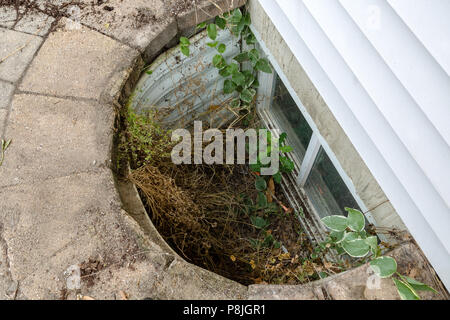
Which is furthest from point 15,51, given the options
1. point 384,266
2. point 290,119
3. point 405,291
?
point 405,291

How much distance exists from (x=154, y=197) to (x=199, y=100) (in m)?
1.17

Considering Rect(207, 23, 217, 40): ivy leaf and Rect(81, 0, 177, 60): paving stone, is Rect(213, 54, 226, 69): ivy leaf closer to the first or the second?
Rect(207, 23, 217, 40): ivy leaf

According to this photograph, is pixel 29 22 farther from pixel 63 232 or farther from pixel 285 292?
pixel 285 292

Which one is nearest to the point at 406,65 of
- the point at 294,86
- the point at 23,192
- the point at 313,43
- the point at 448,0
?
the point at 448,0

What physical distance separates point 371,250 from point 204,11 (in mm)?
1856

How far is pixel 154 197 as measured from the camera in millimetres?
2250

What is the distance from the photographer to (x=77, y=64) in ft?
7.80

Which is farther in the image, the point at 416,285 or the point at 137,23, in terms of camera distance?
the point at 137,23

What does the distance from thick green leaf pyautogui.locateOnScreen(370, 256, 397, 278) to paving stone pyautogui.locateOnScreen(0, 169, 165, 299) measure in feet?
3.29

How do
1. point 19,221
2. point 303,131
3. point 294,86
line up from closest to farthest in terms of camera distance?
point 19,221 → point 294,86 → point 303,131

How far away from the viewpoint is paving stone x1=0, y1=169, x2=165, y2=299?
5.95 feet

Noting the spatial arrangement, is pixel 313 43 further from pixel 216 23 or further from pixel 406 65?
pixel 216 23

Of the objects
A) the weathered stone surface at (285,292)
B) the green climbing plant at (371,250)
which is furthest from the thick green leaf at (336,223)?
the weathered stone surface at (285,292)

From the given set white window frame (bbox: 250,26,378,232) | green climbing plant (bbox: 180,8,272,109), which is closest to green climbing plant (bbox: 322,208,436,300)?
white window frame (bbox: 250,26,378,232)
